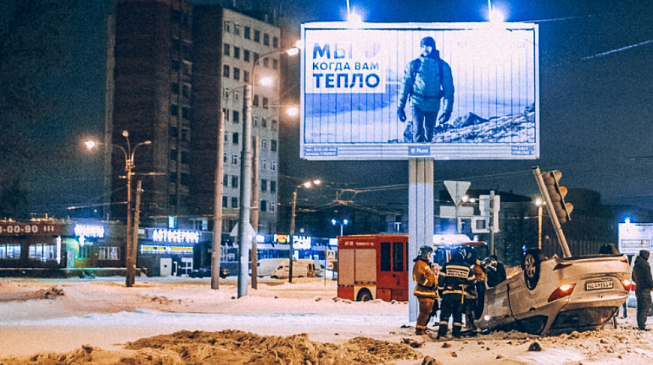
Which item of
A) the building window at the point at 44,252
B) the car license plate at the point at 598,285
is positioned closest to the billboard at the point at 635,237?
the car license plate at the point at 598,285

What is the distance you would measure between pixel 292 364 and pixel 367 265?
57.8ft

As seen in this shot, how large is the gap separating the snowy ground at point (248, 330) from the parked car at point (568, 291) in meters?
0.34

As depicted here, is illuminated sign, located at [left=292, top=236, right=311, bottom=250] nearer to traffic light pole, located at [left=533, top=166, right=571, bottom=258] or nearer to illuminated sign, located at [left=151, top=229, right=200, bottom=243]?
illuminated sign, located at [left=151, top=229, right=200, bottom=243]

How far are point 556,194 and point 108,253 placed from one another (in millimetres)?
63522

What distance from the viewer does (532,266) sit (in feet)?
45.3

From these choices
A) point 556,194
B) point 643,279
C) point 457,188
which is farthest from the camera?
point 457,188

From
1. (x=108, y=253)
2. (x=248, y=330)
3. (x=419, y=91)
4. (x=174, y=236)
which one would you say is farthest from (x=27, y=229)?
(x=419, y=91)

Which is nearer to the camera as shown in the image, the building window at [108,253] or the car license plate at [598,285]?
the car license plate at [598,285]

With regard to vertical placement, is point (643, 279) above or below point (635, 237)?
below

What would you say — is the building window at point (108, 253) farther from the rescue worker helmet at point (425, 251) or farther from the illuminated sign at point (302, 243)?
the rescue worker helmet at point (425, 251)

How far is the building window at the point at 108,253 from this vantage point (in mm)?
72438

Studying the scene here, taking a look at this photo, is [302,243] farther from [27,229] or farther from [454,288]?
[454,288]

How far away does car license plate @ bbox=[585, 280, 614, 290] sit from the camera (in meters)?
13.4

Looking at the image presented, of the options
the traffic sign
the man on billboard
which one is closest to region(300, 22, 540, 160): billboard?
the man on billboard
